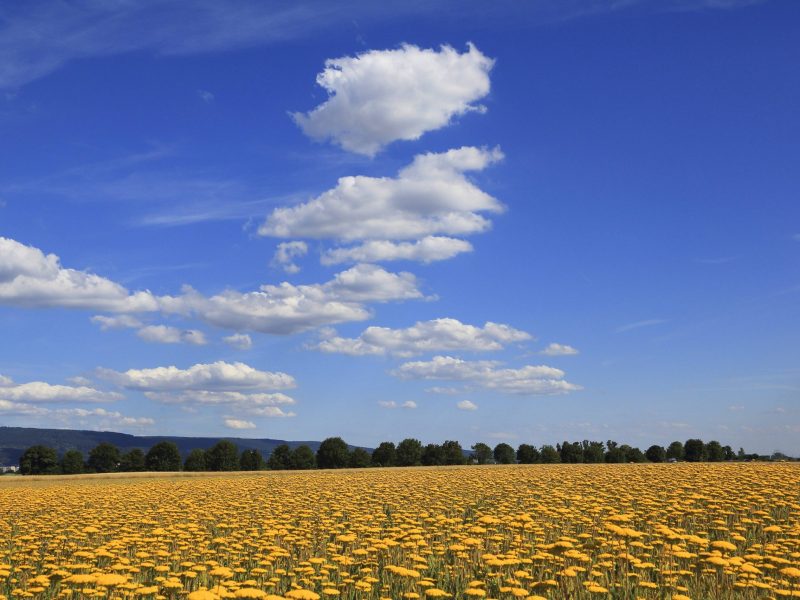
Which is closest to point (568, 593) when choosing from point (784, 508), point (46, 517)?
point (784, 508)

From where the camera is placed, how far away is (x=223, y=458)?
4589 inches

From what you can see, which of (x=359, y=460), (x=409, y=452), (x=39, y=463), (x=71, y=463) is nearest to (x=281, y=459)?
(x=359, y=460)

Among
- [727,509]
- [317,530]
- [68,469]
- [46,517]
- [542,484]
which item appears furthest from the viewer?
[68,469]

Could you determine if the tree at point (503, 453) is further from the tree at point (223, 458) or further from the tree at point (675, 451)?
the tree at point (223, 458)

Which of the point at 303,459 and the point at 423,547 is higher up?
the point at 423,547

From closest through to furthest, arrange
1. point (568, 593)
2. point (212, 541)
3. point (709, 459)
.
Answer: point (568, 593)
point (212, 541)
point (709, 459)

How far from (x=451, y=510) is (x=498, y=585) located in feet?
48.7

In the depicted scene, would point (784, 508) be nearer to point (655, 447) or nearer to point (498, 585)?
point (498, 585)

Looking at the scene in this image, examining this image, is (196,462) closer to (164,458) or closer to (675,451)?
(164,458)

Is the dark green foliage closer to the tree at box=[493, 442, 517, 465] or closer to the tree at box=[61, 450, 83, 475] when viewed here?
the tree at box=[493, 442, 517, 465]

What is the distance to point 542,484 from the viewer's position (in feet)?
131

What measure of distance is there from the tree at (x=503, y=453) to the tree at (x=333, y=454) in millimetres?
31312

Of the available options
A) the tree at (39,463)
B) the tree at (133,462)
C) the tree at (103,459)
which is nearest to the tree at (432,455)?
the tree at (133,462)

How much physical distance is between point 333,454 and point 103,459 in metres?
40.4
